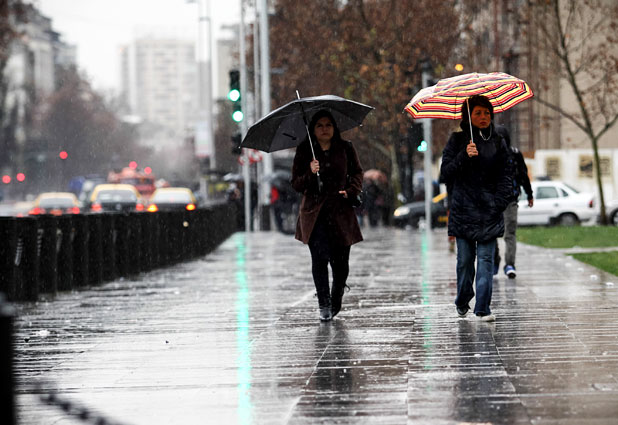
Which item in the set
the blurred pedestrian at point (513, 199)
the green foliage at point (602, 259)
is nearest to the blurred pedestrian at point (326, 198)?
the blurred pedestrian at point (513, 199)

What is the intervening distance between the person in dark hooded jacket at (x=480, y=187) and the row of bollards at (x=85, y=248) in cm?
558

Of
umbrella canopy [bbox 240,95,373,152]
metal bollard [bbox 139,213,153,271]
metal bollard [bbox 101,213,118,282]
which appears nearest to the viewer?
umbrella canopy [bbox 240,95,373,152]

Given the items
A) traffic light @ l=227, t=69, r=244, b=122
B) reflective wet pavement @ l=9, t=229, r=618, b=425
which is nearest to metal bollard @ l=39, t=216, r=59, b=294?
reflective wet pavement @ l=9, t=229, r=618, b=425

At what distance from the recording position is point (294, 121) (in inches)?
419

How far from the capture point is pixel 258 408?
6.09 meters

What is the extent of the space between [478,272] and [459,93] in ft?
5.70

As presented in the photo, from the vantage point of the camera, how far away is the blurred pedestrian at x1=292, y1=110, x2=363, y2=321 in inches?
391

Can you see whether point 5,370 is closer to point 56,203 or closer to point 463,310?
point 463,310

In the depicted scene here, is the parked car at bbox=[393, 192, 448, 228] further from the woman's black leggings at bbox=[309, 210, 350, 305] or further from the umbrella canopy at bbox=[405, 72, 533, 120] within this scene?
the woman's black leggings at bbox=[309, 210, 350, 305]

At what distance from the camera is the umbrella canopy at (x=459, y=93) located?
10.4 m

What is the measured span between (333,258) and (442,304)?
1663mm

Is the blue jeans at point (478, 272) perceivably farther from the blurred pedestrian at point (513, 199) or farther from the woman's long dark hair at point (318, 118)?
the blurred pedestrian at point (513, 199)

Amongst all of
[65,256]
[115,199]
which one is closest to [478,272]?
[65,256]

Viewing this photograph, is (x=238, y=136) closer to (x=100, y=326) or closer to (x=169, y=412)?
(x=100, y=326)
